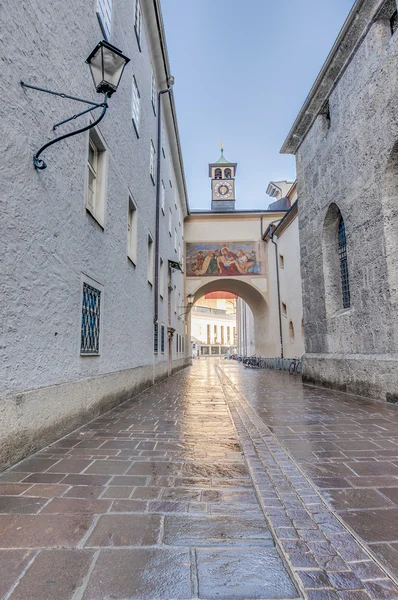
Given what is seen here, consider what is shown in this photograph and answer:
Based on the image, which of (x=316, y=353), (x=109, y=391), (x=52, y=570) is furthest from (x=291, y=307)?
(x=52, y=570)

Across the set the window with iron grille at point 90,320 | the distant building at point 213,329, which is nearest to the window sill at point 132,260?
the window with iron grille at point 90,320

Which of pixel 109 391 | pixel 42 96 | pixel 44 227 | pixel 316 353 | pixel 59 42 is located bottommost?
pixel 109 391

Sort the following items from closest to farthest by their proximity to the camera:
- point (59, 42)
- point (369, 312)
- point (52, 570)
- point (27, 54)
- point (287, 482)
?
point (52, 570)
point (287, 482)
point (27, 54)
point (59, 42)
point (369, 312)

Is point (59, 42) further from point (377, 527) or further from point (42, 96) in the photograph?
point (377, 527)

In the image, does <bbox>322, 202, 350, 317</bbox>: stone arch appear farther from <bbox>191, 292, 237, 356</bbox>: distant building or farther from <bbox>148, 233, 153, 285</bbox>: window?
<bbox>191, 292, 237, 356</bbox>: distant building

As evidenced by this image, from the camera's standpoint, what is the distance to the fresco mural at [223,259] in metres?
22.7

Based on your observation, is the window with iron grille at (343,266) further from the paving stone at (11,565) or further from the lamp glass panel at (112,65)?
the paving stone at (11,565)

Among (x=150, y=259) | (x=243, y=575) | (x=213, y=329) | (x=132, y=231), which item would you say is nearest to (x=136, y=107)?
(x=132, y=231)

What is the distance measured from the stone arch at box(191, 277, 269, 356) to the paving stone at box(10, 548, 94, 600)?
20877mm

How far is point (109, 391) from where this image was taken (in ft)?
19.1

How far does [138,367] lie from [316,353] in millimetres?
4862

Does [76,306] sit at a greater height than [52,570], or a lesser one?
greater

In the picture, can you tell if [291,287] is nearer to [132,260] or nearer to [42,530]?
[132,260]

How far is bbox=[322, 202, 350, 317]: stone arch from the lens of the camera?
9023 millimetres
